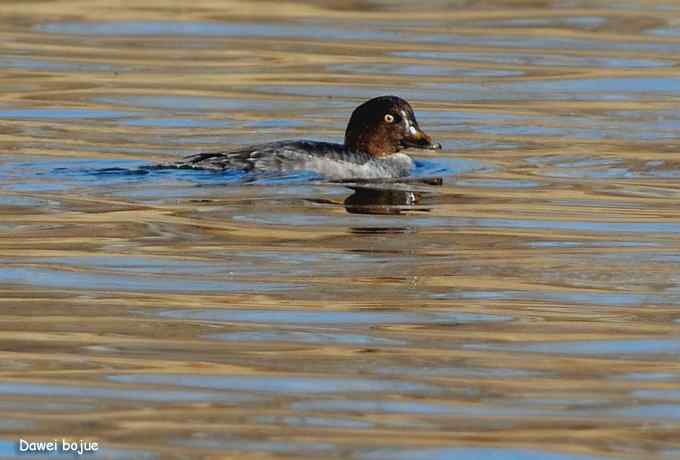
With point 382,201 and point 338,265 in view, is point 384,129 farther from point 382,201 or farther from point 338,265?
point 338,265

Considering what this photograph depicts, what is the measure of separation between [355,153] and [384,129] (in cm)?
51

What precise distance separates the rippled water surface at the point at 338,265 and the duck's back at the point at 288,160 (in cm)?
10

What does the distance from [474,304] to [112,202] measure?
328cm

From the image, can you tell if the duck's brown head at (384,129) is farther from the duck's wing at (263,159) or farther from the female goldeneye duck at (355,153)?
the duck's wing at (263,159)

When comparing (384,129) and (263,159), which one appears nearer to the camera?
(263,159)

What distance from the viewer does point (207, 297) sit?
791 cm

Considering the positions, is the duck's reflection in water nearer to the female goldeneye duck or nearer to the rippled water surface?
the rippled water surface

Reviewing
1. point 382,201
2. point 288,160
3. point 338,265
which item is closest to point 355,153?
point 288,160

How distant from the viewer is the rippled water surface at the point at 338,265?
6.21 metres

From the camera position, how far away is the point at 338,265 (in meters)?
8.70

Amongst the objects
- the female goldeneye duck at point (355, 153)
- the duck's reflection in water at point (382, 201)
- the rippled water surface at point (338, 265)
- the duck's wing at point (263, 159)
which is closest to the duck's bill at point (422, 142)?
the female goldeneye duck at point (355, 153)

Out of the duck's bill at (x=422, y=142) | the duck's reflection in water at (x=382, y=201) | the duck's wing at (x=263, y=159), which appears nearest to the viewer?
the duck's reflection in water at (x=382, y=201)

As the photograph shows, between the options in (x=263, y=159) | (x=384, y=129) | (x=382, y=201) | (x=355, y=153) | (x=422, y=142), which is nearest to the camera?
(x=382, y=201)

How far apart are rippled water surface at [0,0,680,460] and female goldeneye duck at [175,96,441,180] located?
0.14m
